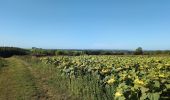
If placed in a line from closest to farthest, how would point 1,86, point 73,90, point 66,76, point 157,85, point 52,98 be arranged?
point 157,85 < point 52,98 < point 73,90 < point 66,76 < point 1,86

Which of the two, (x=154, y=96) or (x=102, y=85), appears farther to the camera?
(x=102, y=85)

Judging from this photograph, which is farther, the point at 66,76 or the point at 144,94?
the point at 66,76

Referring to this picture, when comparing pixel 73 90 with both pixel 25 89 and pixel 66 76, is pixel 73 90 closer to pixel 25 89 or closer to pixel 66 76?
pixel 66 76

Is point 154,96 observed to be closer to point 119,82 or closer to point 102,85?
point 119,82

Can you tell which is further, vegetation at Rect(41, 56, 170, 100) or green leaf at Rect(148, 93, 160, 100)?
vegetation at Rect(41, 56, 170, 100)

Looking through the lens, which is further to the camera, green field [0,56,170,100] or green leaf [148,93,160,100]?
green field [0,56,170,100]

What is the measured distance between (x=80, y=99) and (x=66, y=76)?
3079 millimetres

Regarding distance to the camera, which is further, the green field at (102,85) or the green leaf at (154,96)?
the green field at (102,85)

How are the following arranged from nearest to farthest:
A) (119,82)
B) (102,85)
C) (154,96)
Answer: (154,96) → (119,82) → (102,85)

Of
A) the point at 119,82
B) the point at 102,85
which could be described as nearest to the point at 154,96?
the point at 119,82

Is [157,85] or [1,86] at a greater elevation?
[157,85]

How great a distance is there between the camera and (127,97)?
17.8 feet

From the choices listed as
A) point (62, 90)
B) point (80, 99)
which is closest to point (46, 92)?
point (62, 90)

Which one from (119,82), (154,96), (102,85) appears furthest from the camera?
(102,85)
